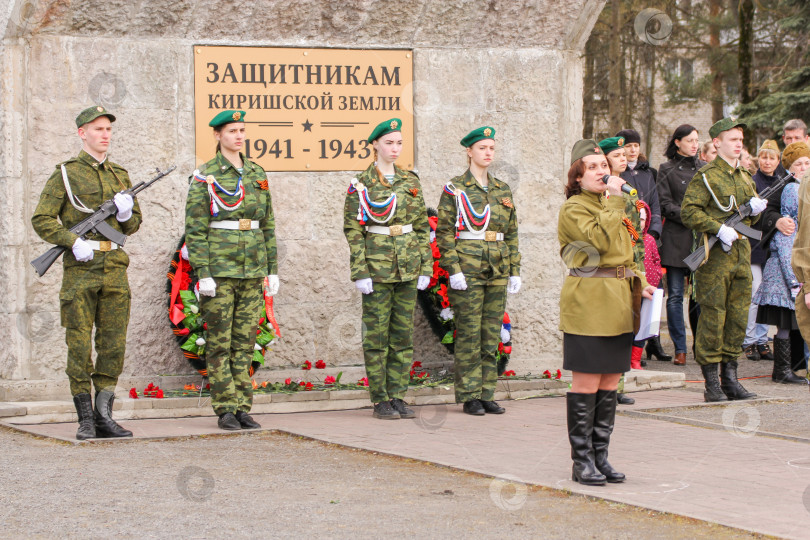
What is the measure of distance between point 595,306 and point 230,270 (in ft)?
9.49

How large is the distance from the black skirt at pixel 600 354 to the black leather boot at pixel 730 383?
3.16 meters

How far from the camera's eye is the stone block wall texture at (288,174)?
338 inches

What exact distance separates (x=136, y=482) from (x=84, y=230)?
1963mm

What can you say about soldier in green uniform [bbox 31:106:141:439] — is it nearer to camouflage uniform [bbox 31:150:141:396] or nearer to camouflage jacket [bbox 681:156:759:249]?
camouflage uniform [bbox 31:150:141:396]

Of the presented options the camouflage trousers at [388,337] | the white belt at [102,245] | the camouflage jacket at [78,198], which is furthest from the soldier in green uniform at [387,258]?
the white belt at [102,245]

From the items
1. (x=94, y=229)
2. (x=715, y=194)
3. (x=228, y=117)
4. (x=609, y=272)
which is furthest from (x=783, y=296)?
(x=94, y=229)

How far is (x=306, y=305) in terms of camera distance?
9445mm

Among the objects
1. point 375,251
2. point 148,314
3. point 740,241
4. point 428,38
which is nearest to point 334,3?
point 428,38

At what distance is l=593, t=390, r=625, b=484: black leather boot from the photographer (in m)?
5.88

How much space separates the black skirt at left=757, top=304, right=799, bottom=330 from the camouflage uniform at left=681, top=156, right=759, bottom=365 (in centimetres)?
165

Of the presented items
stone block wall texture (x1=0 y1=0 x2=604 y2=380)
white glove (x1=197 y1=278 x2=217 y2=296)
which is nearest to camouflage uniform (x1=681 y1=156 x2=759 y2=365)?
stone block wall texture (x1=0 y1=0 x2=604 y2=380)

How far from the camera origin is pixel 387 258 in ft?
27.5

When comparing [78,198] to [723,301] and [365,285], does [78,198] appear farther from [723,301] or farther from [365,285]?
[723,301]

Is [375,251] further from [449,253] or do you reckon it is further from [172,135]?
[172,135]
